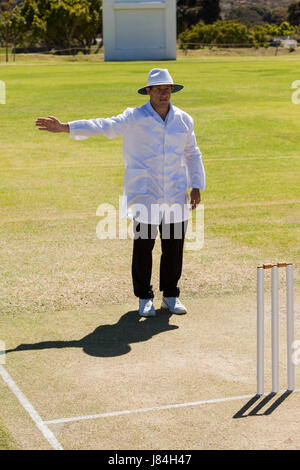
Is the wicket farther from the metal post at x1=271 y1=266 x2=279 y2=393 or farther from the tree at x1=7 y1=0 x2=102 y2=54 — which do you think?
the tree at x1=7 y1=0 x2=102 y2=54

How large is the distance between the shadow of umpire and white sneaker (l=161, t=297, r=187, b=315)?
0.29 ft

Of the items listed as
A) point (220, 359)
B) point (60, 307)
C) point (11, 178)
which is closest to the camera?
point (220, 359)

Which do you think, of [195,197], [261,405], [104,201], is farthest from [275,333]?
[104,201]

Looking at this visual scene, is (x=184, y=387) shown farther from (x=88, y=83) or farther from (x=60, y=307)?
(x=88, y=83)

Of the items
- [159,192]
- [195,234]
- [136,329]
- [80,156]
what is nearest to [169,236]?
[159,192]

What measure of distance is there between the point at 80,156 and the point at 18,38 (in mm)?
85912

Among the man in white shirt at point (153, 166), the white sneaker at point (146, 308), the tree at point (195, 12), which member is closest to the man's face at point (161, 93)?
the man in white shirt at point (153, 166)

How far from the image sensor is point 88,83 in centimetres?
3697

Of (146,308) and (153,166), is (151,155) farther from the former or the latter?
(146,308)

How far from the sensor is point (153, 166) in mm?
7598

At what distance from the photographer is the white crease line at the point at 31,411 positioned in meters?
5.28

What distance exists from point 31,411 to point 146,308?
91.9 inches

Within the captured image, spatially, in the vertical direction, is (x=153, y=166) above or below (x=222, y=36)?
below

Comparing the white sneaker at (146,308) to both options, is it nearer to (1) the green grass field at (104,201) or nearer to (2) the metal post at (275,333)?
(1) the green grass field at (104,201)
